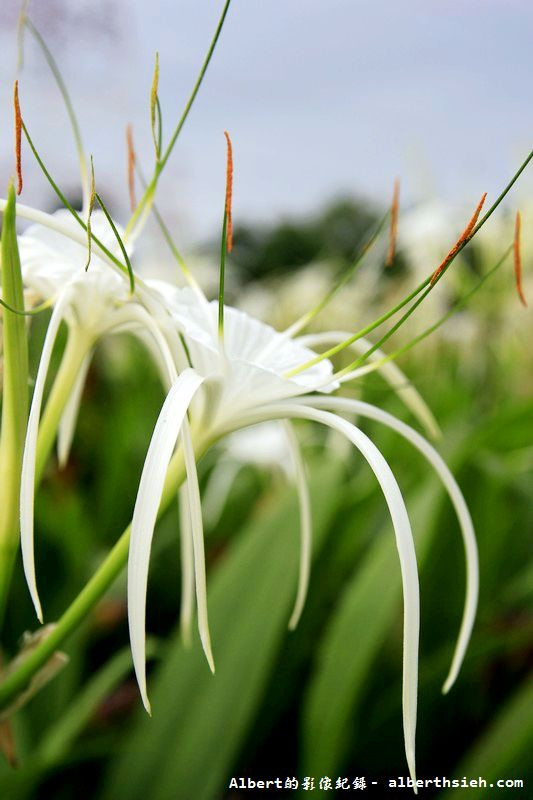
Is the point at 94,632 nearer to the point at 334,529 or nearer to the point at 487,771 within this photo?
the point at 334,529

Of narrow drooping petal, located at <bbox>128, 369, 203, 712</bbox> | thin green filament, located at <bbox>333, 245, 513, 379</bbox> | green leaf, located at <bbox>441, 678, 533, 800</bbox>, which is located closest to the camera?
narrow drooping petal, located at <bbox>128, 369, 203, 712</bbox>

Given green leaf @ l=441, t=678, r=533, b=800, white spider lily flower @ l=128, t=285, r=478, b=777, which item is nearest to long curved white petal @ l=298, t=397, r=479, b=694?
white spider lily flower @ l=128, t=285, r=478, b=777

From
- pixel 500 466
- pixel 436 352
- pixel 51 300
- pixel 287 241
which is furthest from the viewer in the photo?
pixel 287 241

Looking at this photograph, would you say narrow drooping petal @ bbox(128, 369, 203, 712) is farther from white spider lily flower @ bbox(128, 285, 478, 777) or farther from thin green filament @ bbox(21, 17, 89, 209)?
thin green filament @ bbox(21, 17, 89, 209)

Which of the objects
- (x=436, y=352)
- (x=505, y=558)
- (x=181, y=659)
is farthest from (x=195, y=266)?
(x=181, y=659)

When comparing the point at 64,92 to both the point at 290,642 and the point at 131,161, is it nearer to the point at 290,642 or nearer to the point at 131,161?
the point at 131,161

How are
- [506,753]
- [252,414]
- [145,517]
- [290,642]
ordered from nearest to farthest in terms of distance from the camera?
[145,517], [252,414], [506,753], [290,642]

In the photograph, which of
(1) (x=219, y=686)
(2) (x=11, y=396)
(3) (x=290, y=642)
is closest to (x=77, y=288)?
(2) (x=11, y=396)
